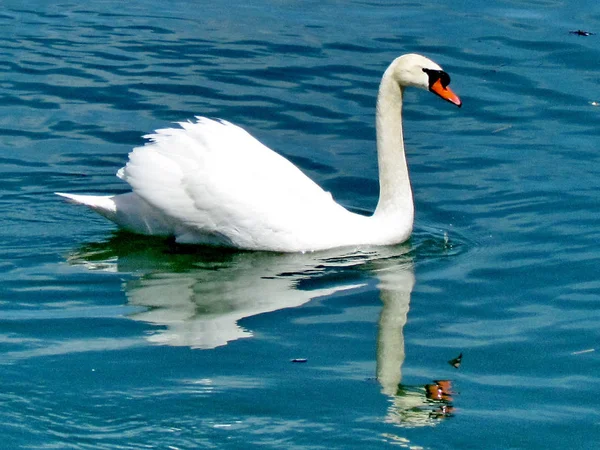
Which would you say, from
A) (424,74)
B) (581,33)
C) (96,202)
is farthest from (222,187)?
(581,33)

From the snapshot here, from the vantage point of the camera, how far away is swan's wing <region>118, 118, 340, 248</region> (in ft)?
31.5

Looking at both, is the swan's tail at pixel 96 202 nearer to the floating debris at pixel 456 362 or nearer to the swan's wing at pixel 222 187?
the swan's wing at pixel 222 187

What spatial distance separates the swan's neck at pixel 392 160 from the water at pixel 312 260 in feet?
1.05

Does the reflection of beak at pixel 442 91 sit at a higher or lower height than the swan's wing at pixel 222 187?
higher

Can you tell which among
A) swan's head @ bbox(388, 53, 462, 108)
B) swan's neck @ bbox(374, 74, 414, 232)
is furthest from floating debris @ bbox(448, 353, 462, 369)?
swan's head @ bbox(388, 53, 462, 108)

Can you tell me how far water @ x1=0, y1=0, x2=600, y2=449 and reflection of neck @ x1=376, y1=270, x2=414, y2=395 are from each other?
0.07 ft

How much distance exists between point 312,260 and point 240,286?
28.6 inches

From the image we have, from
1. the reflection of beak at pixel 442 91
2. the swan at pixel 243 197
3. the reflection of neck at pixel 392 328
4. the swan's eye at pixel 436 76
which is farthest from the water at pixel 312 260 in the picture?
the swan's eye at pixel 436 76

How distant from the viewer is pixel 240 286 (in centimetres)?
908

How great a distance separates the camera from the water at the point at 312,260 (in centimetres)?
692

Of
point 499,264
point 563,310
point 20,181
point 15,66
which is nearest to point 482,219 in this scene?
point 499,264

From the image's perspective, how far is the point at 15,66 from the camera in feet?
48.6

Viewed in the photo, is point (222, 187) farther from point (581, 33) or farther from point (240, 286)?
point (581, 33)

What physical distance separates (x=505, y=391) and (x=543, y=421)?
422 mm
